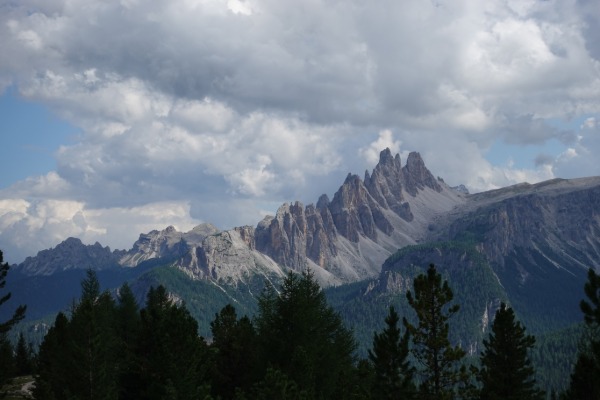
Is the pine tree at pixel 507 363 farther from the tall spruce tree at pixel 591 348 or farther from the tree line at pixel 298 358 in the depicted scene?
the tall spruce tree at pixel 591 348

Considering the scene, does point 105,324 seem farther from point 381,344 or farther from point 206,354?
point 381,344

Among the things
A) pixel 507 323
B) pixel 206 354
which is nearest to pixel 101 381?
pixel 206 354

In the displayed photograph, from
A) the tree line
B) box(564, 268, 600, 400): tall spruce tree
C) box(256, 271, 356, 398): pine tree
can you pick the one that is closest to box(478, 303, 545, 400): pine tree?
the tree line

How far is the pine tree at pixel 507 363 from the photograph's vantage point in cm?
7075

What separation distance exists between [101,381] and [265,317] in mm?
17858

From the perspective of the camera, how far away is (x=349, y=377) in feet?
258

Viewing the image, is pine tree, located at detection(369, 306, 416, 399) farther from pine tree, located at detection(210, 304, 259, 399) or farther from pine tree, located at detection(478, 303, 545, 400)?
pine tree, located at detection(210, 304, 259, 399)

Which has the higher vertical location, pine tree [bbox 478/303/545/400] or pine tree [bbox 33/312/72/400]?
pine tree [bbox 33/312/72/400]

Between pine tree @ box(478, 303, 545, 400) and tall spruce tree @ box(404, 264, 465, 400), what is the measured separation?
19641mm

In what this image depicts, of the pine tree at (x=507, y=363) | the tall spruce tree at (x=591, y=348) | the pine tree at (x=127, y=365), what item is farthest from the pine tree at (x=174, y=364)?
the tall spruce tree at (x=591, y=348)

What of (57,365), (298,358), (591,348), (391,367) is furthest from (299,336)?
(57,365)

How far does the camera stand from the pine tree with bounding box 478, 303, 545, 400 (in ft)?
232

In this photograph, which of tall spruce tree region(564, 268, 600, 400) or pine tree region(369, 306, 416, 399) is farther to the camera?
pine tree region(369, 306, 416, 399)

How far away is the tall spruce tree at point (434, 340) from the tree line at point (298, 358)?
0.26 feet
